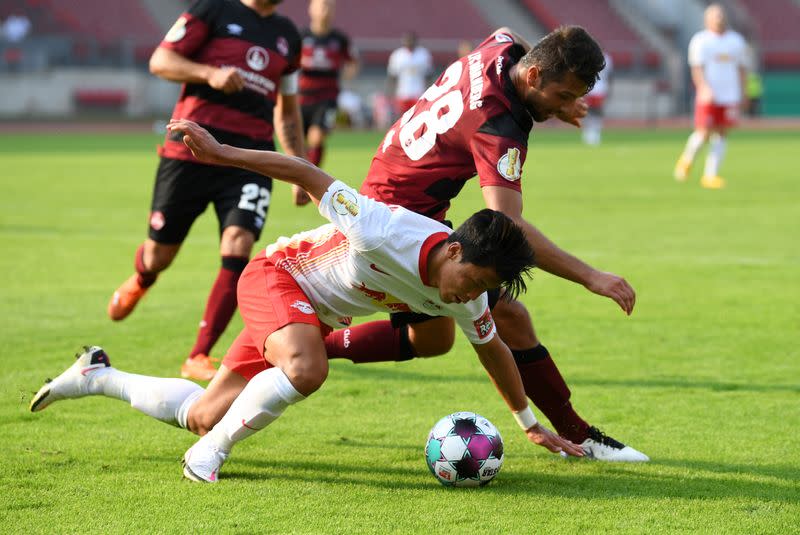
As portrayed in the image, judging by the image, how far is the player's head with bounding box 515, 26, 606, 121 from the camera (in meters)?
4.76

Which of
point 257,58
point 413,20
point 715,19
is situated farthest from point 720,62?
point 413,20

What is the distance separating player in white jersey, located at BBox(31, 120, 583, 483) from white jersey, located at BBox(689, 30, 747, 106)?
14.4 metres

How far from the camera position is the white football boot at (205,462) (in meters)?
4.70

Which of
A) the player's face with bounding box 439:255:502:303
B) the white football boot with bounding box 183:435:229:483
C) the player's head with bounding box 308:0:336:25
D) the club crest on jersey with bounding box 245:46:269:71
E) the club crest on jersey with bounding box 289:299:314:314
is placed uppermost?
the player's head with bounding box 308:0:336:25

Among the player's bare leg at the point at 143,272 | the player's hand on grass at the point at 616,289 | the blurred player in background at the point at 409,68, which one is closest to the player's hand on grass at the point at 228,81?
the player's bare leg at the point at 143,272

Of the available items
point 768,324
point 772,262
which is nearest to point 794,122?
point 772,262

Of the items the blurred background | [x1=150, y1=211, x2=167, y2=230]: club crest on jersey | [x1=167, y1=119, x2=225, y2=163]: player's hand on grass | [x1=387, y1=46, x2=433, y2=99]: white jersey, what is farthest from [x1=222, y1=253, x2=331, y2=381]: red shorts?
the blurred background

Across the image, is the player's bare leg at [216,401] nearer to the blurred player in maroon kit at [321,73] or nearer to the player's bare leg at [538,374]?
the player's bare leg at [538,374]

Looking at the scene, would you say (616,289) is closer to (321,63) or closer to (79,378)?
(79,378)

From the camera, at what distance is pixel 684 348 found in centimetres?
734

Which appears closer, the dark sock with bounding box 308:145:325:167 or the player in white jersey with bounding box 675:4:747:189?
the dark sock with bounding box 308:145:325:167

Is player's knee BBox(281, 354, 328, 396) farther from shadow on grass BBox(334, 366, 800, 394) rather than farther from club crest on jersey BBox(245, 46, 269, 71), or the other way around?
club crest on jersey BBox(245, 46, 269, 71)

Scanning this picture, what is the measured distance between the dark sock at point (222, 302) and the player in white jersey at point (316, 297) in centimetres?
145

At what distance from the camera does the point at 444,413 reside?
590 cm
